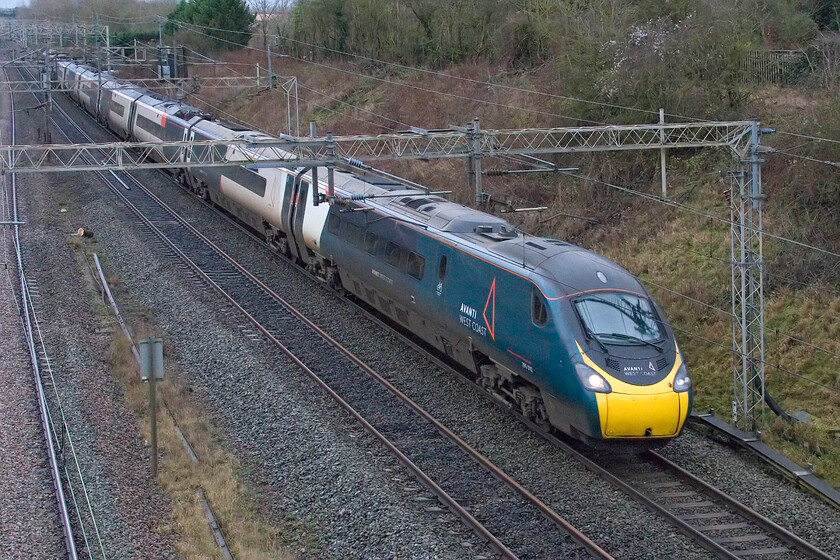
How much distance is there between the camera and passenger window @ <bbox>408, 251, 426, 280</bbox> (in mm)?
16094

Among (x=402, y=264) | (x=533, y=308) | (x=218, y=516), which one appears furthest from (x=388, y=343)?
(x=218, y=516)

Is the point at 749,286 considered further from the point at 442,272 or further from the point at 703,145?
the point at 442,272

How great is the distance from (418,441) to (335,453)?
1.29 metres

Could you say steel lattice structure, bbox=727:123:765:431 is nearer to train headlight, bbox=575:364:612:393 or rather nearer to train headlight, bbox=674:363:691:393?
train headlight, bbox=674:363:691:393

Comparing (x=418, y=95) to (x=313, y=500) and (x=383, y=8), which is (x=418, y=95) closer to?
→ (x=383, y=8)

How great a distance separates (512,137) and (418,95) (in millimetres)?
9303

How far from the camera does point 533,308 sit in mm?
12898

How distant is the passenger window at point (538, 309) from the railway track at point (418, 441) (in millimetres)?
2040

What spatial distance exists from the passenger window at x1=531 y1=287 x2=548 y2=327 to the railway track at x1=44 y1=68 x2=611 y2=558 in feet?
6.69

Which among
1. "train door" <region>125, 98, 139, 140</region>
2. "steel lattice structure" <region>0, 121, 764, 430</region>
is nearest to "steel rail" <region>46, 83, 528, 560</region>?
"steel lattice structure" <region>0, 121, 764, 430</region>

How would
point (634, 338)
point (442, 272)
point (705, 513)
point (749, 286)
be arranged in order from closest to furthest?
point (705, 513) → point (634, 338) → point (749, 286) → point (442, 272)

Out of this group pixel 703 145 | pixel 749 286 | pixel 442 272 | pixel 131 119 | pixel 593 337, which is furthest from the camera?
pixel 131 119

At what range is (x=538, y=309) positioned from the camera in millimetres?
12797

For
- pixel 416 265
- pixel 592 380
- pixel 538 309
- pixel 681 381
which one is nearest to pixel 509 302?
pixel 538 309
